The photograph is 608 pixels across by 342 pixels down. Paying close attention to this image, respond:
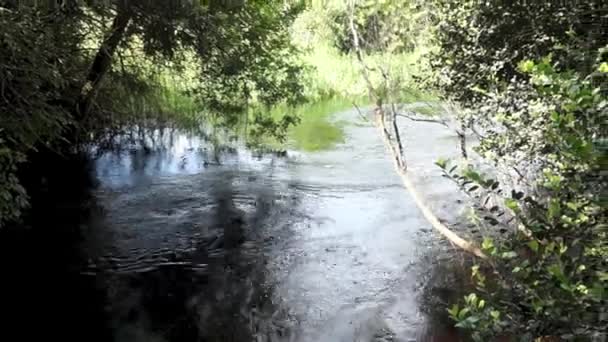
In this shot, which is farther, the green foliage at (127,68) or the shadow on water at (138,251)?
the shadow on water at (138,251)

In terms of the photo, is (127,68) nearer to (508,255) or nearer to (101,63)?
(101,63)

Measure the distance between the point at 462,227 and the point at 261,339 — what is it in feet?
9.74

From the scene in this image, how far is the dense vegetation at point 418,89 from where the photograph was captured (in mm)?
1713

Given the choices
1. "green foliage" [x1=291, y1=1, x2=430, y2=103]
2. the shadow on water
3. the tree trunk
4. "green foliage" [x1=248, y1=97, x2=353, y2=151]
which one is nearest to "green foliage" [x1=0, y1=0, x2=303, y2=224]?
the tree trunk

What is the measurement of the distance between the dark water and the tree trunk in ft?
4.32

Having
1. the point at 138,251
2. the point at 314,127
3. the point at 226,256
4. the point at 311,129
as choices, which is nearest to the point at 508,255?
the point at 226,256

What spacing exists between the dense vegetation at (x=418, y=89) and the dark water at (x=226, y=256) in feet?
2.20

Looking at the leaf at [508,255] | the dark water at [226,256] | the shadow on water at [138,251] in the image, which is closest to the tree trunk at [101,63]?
the shadow on water at [138,251]

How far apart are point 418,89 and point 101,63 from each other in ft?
13.1

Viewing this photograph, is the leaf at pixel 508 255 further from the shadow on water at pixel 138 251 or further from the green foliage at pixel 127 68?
the shadow on water at pixel 138 251

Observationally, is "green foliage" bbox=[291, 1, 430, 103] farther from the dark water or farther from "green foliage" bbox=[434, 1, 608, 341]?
"green foliage" bbox=[434, 1, 608, 341]

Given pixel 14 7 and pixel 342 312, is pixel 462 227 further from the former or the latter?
pixel 14 7

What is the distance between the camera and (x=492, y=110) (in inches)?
176

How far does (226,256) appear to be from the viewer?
6824 millimetres
